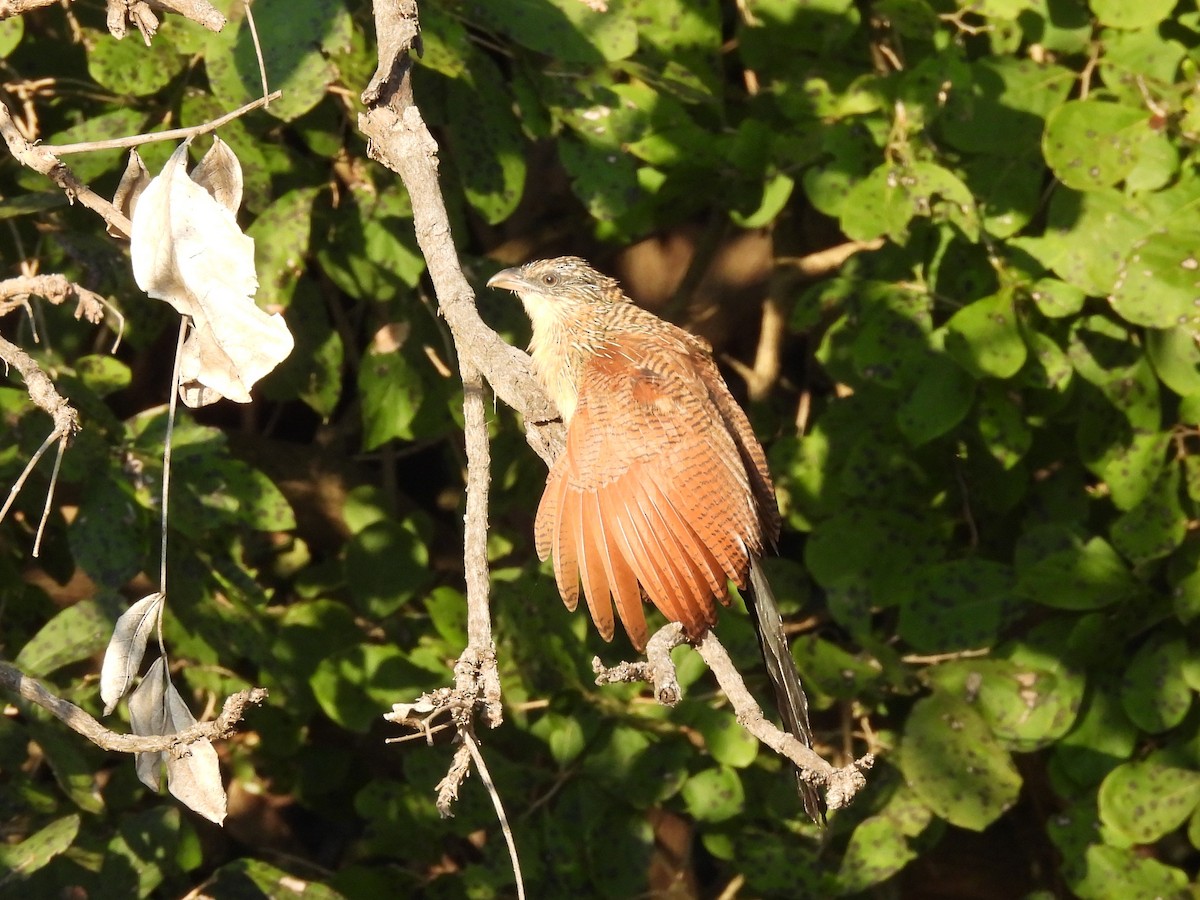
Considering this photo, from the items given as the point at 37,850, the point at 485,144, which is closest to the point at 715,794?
the point at 37,850

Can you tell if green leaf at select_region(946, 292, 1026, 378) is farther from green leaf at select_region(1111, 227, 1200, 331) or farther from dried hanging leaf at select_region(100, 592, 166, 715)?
dried hanging leaf at select_region(100, 592, 166, 715)

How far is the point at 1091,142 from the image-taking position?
3.10 metres

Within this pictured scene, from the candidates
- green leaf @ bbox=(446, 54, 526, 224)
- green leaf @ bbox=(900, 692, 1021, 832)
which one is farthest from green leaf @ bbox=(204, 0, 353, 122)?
green leaf @ bbox=(900, 692, 1021, 832)

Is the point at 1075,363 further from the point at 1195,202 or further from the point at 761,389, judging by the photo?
the point at 761,389

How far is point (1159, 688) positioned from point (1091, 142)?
1.30 metres

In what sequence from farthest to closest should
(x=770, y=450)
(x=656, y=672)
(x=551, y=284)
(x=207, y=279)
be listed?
(x=770, y=450) → (x=551, y=284) → (x=656, y=672) → (x=207, y=279)

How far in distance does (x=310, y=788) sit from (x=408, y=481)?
1126 millimetres

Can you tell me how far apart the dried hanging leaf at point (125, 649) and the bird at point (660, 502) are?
0.76 metres

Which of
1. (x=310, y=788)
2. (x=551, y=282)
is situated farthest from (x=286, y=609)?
(x=551, y=282)

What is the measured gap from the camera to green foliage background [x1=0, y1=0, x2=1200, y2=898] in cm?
310

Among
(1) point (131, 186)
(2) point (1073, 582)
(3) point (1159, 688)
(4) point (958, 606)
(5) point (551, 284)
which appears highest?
(1) point (131, 186)

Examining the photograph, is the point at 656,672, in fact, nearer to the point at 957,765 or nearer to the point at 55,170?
the point at 55,170

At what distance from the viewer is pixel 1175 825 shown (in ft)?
11.3

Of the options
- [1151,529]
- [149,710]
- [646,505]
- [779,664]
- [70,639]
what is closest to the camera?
[149,710]
